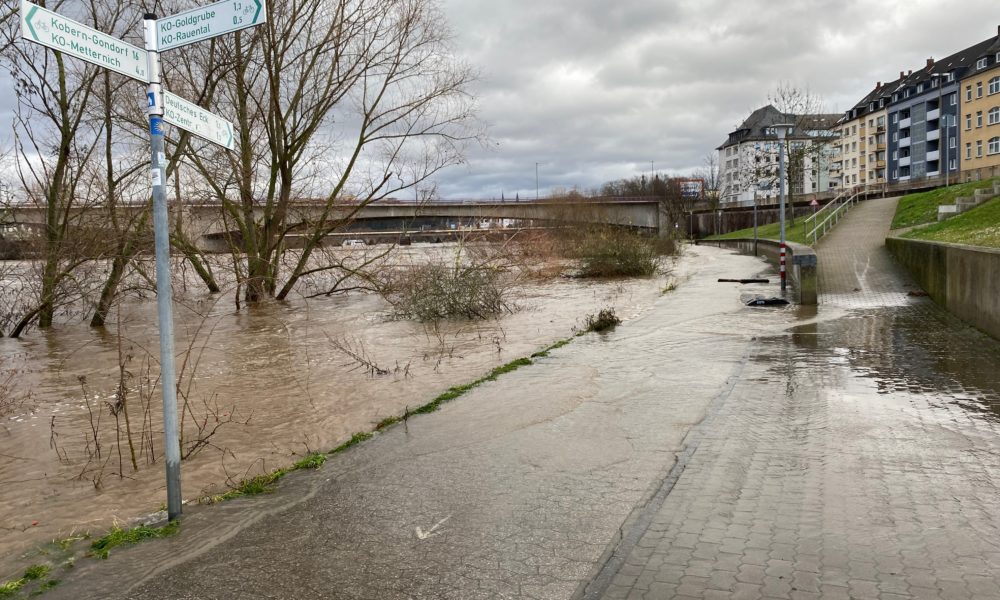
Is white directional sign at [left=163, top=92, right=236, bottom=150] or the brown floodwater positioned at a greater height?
white directional sign at [left=163, top=92, right=236, bottom=150]

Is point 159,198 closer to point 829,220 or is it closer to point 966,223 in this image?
point 966,223

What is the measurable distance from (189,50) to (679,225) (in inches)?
2299

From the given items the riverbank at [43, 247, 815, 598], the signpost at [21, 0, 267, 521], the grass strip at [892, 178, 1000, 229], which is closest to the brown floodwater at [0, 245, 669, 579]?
the riverbank at [43, 247, 815, 598]

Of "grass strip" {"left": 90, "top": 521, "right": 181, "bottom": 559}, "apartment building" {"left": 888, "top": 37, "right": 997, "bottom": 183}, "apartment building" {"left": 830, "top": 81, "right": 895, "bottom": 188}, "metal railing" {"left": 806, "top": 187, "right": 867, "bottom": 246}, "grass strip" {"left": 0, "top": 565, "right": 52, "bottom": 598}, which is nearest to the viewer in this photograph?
"grass strip" {"left": 0, "top": 565, "right": 52, "bottom": 598}

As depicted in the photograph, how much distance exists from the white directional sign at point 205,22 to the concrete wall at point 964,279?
10.9 meters

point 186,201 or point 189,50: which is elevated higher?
point 189,50

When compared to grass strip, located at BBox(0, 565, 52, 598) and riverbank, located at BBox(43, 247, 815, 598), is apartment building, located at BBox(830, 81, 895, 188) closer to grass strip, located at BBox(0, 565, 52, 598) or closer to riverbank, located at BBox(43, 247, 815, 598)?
riverbank, located at BBox(43, 247, 815, 598)

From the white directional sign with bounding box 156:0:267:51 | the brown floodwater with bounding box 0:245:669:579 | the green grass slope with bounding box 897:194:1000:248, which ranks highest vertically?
the white directional sign with bounding box 156:0:267:51

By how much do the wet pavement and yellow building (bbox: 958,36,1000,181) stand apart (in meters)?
74.2

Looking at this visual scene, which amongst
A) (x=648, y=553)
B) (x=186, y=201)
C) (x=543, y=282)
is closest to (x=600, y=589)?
(x=648, y=553)

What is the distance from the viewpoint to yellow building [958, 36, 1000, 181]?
70.0 metres

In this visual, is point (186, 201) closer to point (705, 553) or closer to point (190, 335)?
point (190, 335)

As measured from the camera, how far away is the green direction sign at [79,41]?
12.0 feet

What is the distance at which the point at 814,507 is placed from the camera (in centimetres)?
463
